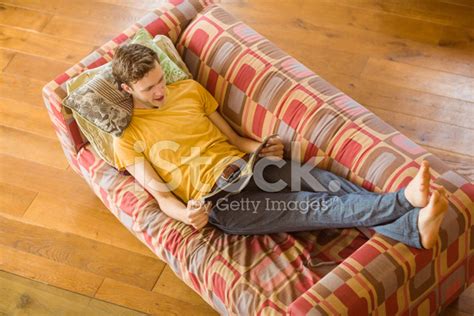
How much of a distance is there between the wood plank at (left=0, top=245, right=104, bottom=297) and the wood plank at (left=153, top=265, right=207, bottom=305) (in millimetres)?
214

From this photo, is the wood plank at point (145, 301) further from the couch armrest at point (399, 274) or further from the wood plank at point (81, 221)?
the couch armrest at point (399, 274)

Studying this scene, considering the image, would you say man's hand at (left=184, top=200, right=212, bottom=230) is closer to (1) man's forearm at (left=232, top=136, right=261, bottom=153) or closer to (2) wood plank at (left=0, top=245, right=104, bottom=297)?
(1) man's forearm at (left=232, top=136, right=261, bottom=153)

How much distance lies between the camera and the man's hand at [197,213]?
225 cm

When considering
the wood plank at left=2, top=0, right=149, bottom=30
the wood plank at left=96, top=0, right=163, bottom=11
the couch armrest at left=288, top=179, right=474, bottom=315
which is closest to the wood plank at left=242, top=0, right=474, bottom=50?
the wood plank at left=96, top=0, right=163, bottom=11

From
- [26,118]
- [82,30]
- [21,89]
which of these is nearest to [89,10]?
[82,30]

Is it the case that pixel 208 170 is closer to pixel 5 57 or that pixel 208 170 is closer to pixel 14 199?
pixel 14 199

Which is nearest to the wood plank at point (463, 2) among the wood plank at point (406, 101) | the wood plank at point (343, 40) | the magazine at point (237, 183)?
the wood plank at point (343, 40)

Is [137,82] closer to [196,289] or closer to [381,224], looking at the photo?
[196,289]

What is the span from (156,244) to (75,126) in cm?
52

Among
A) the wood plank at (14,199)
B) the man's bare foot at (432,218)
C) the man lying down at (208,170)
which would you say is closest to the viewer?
the man's bare foot at (432,218)

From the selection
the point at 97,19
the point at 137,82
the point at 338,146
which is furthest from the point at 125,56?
the point at 97,19

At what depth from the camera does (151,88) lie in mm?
2266

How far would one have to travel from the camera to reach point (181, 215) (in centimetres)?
229

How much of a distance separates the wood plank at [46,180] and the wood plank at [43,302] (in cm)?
39
